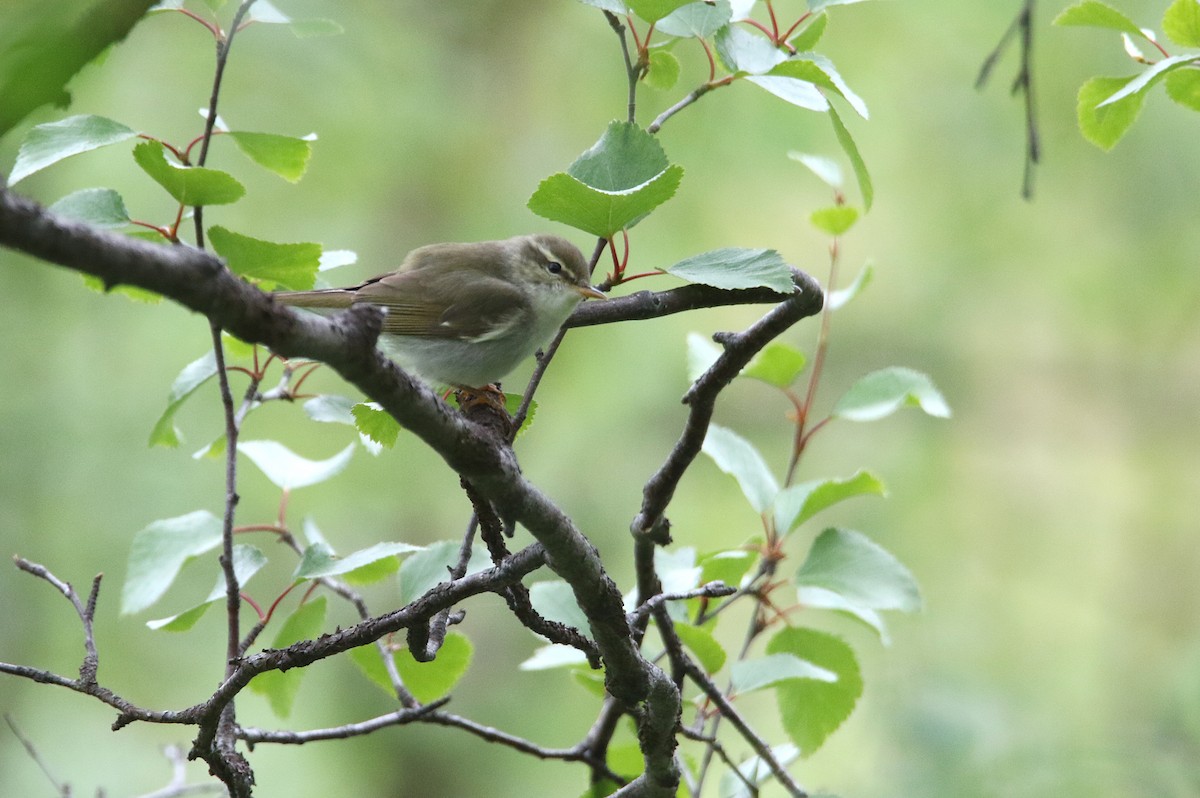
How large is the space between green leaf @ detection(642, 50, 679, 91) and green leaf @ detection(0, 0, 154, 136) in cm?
161

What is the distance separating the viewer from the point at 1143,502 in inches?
331

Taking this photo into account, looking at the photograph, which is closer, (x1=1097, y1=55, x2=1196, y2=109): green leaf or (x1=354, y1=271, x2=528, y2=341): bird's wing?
(x1=1097, y1=55, x2=1196, y2=109): green leaf

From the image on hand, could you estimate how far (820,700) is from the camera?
2439 millimetres

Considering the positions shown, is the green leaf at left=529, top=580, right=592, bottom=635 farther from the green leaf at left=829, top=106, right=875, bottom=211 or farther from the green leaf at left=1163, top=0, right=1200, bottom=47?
the green leaf at left=1163, top=0, right=1200, bottom=47

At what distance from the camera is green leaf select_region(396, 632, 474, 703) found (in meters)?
2.28

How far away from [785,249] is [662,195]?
21.0 feet

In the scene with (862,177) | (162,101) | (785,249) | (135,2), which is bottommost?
(785,249)

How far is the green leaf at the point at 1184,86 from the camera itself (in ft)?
6.93

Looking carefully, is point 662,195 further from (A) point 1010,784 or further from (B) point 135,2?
(A) point 1010,784

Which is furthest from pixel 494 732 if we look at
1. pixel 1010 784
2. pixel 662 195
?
pixel 662 195

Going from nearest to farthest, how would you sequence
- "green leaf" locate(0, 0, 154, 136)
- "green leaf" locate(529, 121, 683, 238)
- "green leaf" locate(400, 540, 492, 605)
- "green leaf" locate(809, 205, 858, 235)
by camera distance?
"green leaf" locate(0, 0, 154, 136) < "green leaf" locate(529, 121, 683, 238) < "green leaf" locate(400, 540, 492, 605) < "green leaf" locate(809, 205, 858, 235)

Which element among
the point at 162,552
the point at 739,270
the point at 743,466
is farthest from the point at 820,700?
the point at 162,552

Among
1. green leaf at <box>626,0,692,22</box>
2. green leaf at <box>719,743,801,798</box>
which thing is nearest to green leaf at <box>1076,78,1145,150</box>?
green leaf at <box>626,0,692,22</box>

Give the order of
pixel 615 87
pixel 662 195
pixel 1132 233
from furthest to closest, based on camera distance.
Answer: pixel 1132 233 < pixel 615 87 < pixel 662 195
